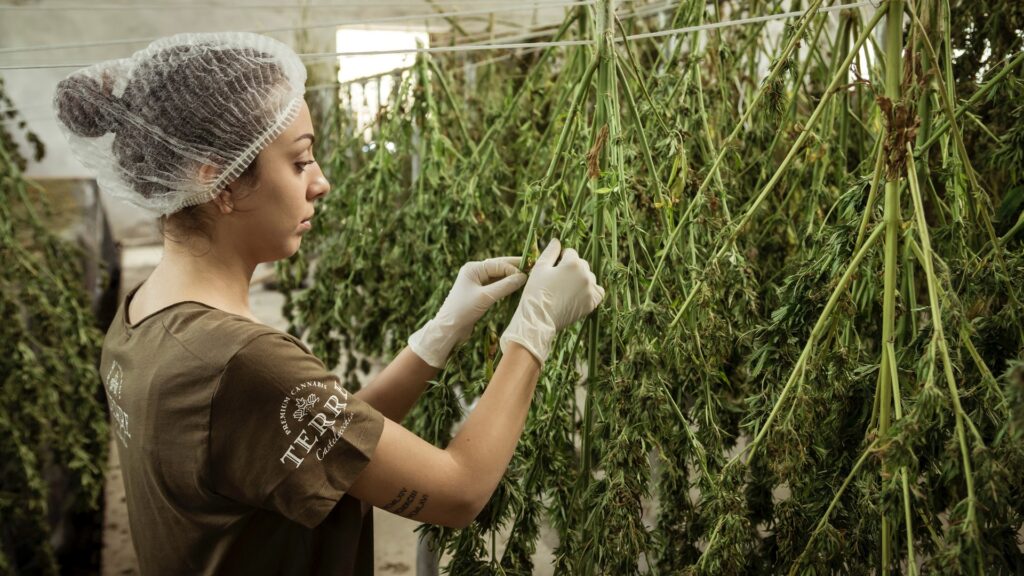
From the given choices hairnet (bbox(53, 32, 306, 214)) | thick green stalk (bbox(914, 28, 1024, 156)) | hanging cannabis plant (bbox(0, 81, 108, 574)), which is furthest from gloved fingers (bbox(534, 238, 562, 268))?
hanging cannabis plant (bbox(0, 81, 108, 574))

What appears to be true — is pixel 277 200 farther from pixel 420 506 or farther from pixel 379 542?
pixel 379 542

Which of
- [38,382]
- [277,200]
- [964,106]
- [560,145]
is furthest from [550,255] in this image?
[38,382]

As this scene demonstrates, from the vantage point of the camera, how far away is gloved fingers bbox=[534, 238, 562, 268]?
1.46 metres

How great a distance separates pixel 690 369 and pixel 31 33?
740cm

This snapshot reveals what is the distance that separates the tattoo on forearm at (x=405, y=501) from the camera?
127 centimetres

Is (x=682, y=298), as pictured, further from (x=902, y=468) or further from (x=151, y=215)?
(x=151, y=215)

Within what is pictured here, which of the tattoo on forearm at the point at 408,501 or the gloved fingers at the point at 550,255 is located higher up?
the gloved fingers at the point at 550,255

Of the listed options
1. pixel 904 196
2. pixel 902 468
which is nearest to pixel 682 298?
pixel 904 196

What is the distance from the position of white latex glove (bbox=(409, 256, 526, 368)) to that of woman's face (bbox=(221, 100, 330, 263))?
0.35 metres

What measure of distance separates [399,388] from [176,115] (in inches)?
25.1

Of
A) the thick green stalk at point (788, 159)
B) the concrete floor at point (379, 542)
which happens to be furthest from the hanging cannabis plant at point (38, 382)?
the thick green stalk at point (788, 159)

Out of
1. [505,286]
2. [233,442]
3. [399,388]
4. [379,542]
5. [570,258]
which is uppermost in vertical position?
[570,258]

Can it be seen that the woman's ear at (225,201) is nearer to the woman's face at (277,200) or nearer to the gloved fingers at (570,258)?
the woman's face at (277,200)

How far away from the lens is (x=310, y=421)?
1210 millimetres
